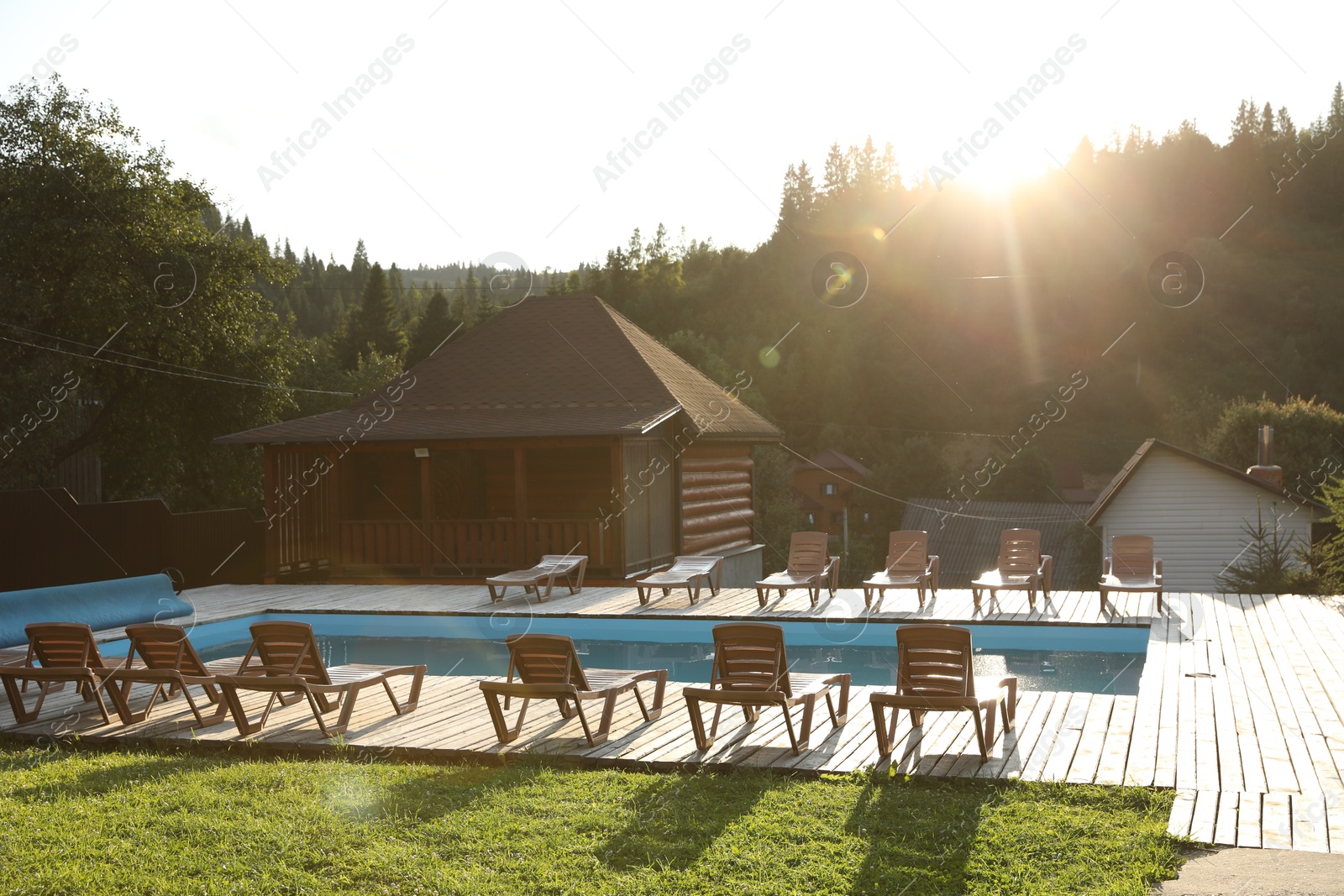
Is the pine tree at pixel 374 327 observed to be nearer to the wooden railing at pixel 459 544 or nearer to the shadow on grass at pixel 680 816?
the wooden railing at pixel 459 544

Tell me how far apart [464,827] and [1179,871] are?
129 inches

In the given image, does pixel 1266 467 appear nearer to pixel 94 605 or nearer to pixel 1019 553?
pixel 1019 553

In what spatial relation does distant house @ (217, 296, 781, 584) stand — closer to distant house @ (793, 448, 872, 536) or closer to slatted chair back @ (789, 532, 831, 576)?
slatted chair back @ (789, 532, 831, 576)

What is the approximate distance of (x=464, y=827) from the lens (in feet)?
17.3

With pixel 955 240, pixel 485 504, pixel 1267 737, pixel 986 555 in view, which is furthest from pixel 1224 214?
pixel 1267 737

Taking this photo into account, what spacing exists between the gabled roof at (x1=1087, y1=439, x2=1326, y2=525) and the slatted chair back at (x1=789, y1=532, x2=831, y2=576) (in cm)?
1161

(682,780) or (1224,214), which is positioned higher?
(1224,214)

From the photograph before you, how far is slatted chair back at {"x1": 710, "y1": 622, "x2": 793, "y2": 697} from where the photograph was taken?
702 cm

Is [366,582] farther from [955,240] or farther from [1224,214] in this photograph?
[1224,214]

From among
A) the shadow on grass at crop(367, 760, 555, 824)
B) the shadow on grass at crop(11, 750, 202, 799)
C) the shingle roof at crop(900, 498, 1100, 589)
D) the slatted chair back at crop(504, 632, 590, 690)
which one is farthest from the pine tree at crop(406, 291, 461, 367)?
the shadow on grass at crop(367, 760, 555, 824)

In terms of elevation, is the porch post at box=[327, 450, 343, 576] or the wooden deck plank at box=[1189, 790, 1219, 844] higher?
the porch post at box=[327, 450, 343, 576]

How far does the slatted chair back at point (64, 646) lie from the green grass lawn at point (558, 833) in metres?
1.85

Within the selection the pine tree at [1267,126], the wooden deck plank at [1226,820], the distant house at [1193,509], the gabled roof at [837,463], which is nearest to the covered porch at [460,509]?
the wooden deck plank at [1226,820]

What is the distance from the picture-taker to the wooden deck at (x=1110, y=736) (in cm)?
568
